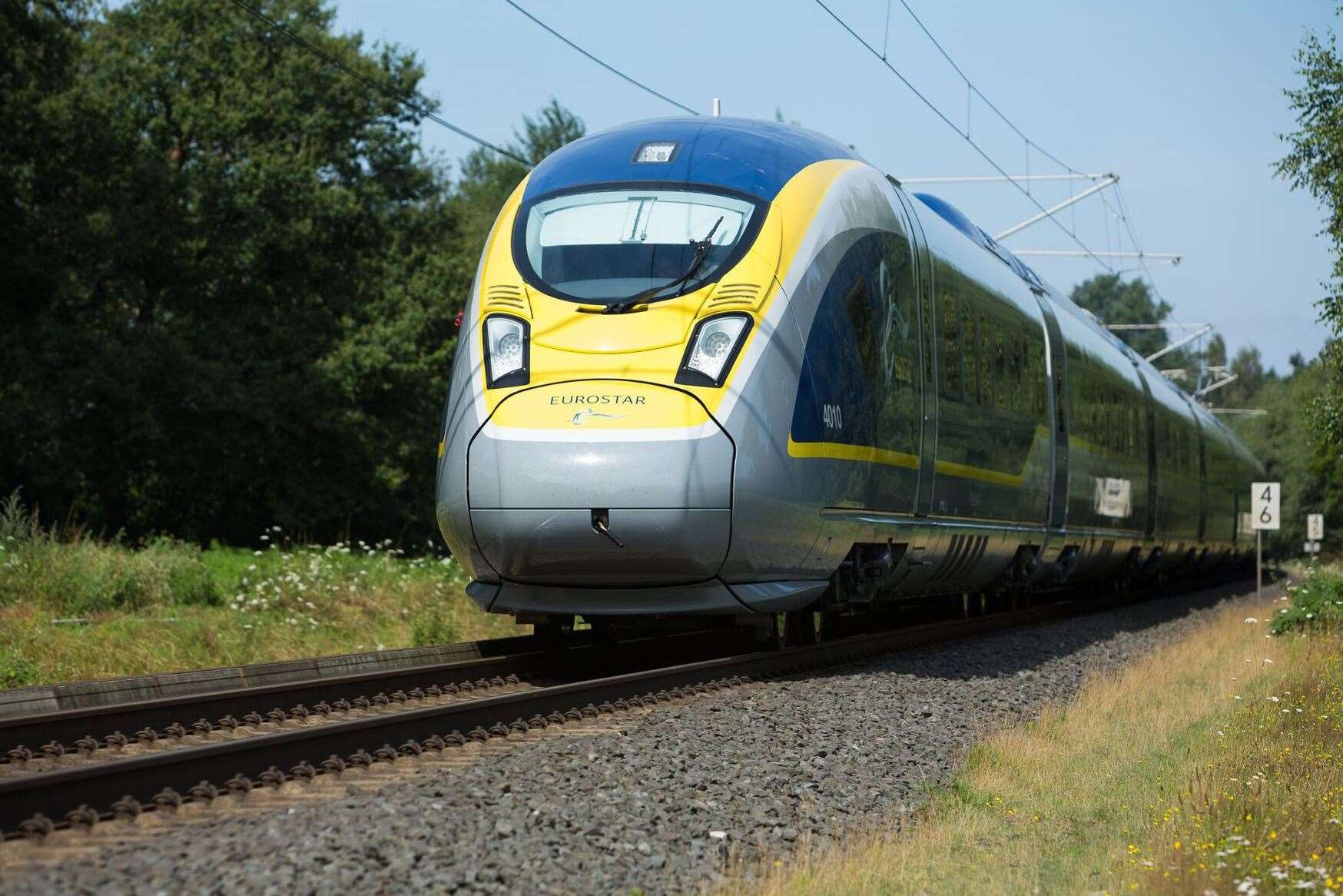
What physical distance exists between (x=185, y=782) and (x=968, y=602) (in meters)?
12.8

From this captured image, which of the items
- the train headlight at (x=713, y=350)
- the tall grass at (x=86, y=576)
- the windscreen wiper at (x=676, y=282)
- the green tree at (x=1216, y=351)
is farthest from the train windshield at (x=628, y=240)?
the green tree at (x=1216, y=351)

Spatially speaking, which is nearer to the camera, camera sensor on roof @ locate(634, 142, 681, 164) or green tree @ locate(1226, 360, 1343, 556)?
camera sensor on roof @ locate(634, 142, 681, 164)

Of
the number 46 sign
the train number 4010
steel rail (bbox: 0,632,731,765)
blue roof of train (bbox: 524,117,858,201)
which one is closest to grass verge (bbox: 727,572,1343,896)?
the train number 4010

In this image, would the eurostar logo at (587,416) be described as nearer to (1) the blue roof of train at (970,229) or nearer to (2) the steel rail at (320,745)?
(2) the steel rail at (320,745)

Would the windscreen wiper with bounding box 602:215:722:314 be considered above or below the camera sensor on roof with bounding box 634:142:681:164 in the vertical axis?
below

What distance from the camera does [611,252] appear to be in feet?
32.1

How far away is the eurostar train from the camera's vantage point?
8922mm

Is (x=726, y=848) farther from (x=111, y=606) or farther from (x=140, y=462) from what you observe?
(x=140, y=462)

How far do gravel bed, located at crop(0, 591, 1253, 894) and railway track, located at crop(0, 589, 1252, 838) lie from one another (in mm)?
277

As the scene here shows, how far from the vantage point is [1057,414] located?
17125 millimetres

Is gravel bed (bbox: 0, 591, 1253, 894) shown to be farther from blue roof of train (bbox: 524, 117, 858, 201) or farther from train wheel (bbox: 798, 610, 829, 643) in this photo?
blue roof of train (bbox: 524, 117, 858, 201)

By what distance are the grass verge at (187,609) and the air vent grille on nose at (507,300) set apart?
11.1ft

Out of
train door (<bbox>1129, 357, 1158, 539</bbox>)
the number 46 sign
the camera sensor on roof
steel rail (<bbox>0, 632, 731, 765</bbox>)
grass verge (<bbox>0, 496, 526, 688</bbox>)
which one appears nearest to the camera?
steel rail (<bbox>0, 632, 731, 765</bbox>)

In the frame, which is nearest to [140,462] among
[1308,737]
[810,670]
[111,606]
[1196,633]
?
[111,606]
